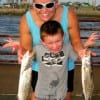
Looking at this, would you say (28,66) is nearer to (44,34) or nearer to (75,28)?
(44,34)

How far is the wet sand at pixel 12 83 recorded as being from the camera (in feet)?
22.7

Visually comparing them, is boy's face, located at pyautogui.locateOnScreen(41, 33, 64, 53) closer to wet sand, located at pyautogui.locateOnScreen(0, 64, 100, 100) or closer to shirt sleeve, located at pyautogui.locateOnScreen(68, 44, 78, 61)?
shirt sleeve, located at pyautogui.locateOnScreen(68, 44, 78, 61)

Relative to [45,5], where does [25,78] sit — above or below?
below

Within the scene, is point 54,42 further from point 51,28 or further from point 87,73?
point 87,73

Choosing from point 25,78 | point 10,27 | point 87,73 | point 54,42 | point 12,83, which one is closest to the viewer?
point 25,78

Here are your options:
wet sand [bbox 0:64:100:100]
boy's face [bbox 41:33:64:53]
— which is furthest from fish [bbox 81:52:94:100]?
wet sand [bbox 0:64:100:100]

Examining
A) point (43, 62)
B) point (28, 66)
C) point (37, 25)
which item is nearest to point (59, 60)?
point (43, 62)

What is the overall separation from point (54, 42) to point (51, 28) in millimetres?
158

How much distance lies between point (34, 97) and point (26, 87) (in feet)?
3.12

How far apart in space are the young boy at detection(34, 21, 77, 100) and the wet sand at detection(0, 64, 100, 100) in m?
2.56

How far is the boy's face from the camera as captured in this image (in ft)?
13.1

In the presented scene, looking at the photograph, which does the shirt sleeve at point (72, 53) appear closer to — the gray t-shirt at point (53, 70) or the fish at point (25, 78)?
the gray t-shirt at point (53, 70)

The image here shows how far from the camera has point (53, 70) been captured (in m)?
4.18

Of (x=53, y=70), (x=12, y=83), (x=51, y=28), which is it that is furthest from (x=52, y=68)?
(x=12, y=83)
